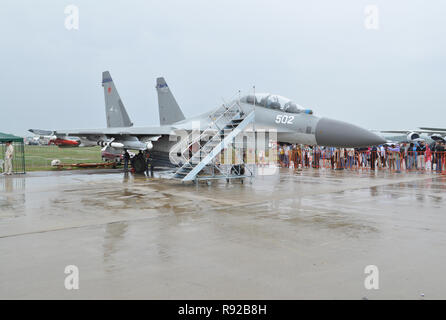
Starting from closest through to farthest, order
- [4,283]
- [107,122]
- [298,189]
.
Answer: [4,283] < [298,189] < [107,122]

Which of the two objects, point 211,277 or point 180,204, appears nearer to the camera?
point 211,277

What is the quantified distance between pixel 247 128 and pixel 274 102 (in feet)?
4.17

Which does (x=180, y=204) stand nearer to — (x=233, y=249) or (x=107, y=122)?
(x=233, y=249)

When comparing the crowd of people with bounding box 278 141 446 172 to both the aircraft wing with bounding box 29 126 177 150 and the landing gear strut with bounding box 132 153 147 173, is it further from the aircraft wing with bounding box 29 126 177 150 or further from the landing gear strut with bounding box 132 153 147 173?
the aircraft wing with bounding box 29 126 177 150

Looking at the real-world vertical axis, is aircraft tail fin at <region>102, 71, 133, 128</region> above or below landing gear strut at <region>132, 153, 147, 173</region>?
above

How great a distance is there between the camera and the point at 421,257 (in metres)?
3.92

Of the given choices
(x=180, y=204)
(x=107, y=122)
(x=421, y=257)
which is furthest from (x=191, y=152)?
(x=421, y=257)

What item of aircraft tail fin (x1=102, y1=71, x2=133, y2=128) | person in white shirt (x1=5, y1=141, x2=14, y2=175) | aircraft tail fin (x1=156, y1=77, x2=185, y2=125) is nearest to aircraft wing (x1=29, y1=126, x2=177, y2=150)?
person in white shirt (x1=5, y1=141, x2=14, y2=175)

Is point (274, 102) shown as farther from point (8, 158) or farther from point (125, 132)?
point (8, 158)

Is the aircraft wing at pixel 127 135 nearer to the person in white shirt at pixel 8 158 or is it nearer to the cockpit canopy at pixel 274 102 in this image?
the person in white shirt at pixel 8 158

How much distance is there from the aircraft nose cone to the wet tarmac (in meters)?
2.98

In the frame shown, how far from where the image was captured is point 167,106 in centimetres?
2059

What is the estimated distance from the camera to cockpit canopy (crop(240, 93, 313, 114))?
39.1ft

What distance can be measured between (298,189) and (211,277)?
696 cm
